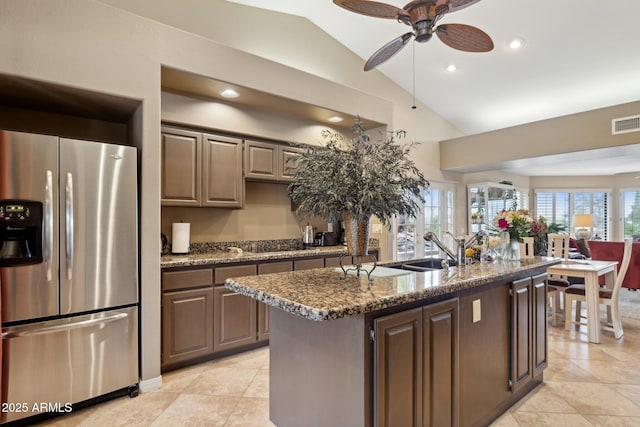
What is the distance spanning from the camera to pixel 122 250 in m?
2.47

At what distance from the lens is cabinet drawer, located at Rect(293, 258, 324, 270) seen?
139 inches

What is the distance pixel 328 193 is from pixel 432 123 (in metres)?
5.47

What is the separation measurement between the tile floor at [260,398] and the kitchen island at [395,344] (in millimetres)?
323

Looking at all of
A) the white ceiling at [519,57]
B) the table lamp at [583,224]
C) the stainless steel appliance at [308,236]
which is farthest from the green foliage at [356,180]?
the table lamp at [583,224]

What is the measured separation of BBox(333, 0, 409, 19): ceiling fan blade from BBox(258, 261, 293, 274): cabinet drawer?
223 cm

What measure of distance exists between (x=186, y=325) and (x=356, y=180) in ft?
6.77

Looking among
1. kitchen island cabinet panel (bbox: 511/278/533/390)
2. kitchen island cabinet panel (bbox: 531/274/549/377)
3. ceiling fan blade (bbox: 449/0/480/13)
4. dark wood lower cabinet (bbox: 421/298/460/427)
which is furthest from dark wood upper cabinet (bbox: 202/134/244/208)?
kitchen island cabinet panel (bbox: 531/274/549/377)

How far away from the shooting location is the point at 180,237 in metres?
3.30

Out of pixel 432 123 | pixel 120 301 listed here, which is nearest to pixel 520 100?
pixel 432 123

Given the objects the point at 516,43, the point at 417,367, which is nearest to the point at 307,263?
the point at 417,367

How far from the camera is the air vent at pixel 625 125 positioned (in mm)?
4316

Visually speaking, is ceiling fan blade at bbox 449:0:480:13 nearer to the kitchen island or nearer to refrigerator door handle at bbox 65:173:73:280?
the kitchen island

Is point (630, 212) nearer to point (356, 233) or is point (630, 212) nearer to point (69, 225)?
point (356, 233)

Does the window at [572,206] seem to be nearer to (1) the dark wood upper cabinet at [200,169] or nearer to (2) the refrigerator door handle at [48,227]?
(1) the dark wood upper cabinet at [200,169]
